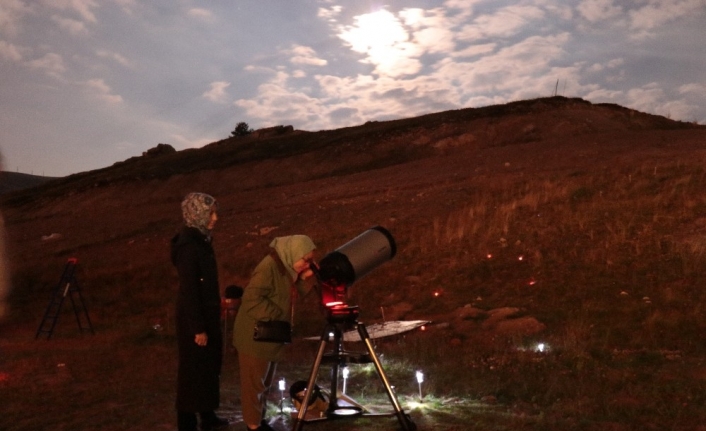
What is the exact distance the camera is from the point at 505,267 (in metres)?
13.7

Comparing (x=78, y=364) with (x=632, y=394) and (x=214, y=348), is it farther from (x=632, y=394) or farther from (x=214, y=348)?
(x=632, y=394)

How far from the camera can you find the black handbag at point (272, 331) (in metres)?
5.29

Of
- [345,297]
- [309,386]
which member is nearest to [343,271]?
[345,297]

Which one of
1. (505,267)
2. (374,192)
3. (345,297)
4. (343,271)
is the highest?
(374,192)

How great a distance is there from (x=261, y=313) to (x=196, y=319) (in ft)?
1.61

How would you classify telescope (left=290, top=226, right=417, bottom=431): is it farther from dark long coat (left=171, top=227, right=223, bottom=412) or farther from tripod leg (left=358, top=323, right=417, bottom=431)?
dark long coat (left=171, top=227, right=223, bottom=412)

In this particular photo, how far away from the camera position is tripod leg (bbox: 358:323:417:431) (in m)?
5.27

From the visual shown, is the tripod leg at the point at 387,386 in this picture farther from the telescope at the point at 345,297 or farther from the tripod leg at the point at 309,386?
the tripod leg at the point at 309,386

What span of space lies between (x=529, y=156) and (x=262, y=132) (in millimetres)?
38910

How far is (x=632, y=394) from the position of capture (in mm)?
6699

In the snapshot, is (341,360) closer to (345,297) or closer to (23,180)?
(345,297)

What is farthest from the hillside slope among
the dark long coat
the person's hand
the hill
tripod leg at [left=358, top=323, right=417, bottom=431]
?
the person's hand

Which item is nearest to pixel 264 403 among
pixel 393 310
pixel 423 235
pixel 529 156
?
pixel 393 310

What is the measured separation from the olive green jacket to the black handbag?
7 cm
